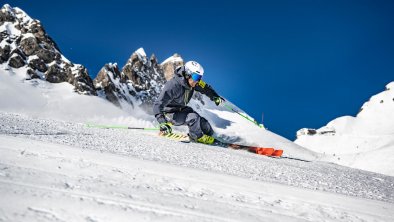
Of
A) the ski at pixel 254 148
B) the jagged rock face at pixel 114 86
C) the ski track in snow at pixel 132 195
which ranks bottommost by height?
the ski track in snow at pixel 132 195

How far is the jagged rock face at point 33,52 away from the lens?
6819cm

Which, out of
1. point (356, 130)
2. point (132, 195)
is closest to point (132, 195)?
point (132, 195)

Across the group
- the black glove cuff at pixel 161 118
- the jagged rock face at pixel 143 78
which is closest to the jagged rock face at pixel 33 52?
the jagged rock face at pixel 143 78

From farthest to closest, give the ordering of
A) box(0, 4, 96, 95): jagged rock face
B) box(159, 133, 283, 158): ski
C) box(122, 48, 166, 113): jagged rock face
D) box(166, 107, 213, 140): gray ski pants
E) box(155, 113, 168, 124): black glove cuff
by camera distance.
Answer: box(122, 48, 166, 113): jagged rock face < box(0, 4, 96, 95): jagged rock face < box(166, 107, 213, 140): gray ski pants < box(155, 113, 168, 124): black glove cuff < box(159, 133, 283, 158): ski

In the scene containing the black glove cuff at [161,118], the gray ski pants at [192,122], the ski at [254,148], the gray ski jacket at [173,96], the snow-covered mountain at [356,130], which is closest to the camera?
the ski at [254,148]

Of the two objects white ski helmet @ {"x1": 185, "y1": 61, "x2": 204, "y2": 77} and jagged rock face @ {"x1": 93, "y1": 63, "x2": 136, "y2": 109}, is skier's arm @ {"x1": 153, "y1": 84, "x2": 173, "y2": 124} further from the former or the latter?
jagged rock face @ {"x1": 93, "y1": 63, "x2": 136, "y2": 109}

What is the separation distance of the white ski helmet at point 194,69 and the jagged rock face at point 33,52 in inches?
2595

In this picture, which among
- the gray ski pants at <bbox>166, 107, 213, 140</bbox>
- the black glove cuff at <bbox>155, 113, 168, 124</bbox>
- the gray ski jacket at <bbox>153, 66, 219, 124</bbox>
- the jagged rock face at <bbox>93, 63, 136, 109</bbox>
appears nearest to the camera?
the black glove cuff at <bbox>155, 113, 168, 124</bbox>

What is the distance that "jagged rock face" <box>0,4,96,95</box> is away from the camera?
68188 mm

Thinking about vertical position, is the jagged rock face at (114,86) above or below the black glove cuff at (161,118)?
above

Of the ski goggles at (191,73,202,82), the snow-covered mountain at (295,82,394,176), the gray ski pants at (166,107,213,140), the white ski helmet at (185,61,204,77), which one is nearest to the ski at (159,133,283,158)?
the gray ski pants at (166,107,213,140)

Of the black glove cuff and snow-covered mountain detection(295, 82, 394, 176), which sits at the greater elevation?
snow-covered mountain detection(295, 82, 394, 176)

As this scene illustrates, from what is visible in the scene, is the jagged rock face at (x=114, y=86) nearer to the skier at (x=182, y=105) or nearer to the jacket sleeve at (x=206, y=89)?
the jacket sleeve at (x=206, y=89)

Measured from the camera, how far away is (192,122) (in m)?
9.64
